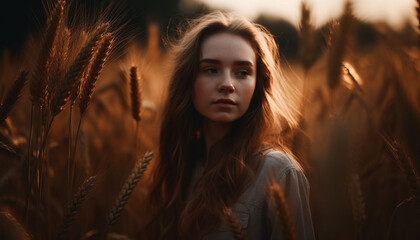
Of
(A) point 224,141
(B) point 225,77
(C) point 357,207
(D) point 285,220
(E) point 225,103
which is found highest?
(B) point 225,77

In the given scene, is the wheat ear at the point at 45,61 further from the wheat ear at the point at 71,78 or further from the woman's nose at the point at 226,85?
the woman's nose at the point at 226,85

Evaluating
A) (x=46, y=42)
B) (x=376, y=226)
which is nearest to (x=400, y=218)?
(x=376, y=226)

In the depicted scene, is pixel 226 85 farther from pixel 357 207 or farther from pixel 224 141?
pixel 357 207

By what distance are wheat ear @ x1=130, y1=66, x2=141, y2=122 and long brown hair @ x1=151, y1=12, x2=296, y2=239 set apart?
22 cm

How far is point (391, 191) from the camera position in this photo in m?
1.79

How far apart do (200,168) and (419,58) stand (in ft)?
4.55

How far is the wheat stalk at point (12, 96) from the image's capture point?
129 cm

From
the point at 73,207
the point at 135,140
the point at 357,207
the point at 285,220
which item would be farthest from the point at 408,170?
the point at 135,140

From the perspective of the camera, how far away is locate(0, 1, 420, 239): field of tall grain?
3.72 feet

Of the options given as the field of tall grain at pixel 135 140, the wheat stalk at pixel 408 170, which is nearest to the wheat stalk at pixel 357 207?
the field of tall grain at pixel 135 140

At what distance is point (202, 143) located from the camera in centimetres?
188

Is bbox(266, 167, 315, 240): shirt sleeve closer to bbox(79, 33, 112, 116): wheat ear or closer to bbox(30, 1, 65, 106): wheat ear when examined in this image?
bbox(79, 33, 112, 116): wheat ear

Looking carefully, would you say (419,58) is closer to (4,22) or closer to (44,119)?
(44,119)

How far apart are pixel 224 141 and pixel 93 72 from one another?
2.40ft
